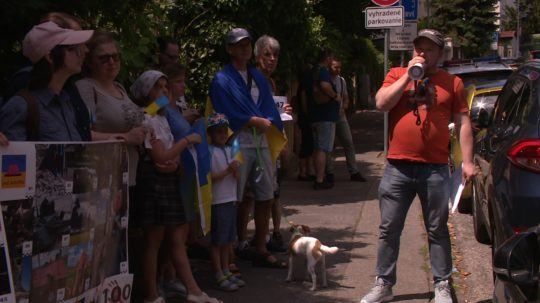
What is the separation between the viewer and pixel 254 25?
10258 mm

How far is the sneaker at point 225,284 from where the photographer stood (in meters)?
6.10

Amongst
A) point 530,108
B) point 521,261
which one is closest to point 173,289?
point 530,108

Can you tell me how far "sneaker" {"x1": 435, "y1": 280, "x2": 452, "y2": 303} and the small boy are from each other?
152 centimetres

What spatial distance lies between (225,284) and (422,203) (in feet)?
5.29

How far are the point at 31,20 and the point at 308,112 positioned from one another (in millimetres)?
6729

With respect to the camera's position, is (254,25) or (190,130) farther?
(254,25)

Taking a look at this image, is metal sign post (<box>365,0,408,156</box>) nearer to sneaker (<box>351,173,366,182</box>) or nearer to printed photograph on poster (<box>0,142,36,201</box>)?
sneaker (<box>351,173,366,182</box>)

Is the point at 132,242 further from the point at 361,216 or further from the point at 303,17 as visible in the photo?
the point at 303,17

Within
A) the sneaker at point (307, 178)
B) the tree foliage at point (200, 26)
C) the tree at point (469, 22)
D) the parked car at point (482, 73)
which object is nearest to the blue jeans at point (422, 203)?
the tree foliage at point (200, 26)

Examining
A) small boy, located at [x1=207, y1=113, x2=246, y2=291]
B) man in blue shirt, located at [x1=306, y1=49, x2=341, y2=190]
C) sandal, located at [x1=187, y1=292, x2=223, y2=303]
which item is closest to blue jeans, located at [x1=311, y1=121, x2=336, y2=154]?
man in blue shirt, located at [x1=306, y1=49, x2=341, y2=190]

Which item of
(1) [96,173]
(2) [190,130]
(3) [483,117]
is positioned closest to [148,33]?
(2) [190,130]

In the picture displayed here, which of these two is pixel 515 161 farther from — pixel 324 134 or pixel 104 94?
pixel 324 134

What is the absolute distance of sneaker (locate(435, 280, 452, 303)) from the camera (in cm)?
550

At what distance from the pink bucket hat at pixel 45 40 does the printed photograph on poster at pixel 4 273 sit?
987mm
